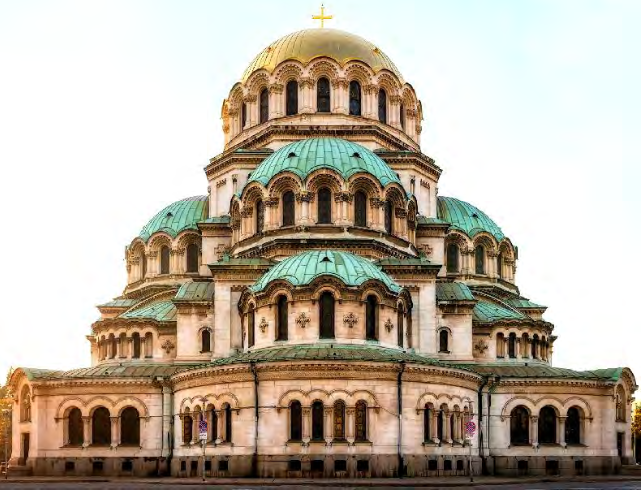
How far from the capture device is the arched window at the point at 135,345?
185ft

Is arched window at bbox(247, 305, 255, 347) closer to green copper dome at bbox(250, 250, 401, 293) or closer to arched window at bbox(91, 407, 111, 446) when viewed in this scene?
green copper dome at bbox(250, 250, 401, 293)

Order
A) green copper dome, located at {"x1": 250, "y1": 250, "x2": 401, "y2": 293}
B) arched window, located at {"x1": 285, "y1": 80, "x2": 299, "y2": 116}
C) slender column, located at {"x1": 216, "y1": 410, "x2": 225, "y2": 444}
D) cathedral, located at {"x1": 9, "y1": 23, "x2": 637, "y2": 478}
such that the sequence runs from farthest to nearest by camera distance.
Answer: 1. arched window, located at {"x1": 285, "y1": 80, "x2": 299, "y2": 116}
2. green copper dome, located at {"x1": 250, "y1": 250, "x2": 401, "y2": 293}
3. slender column, located at {"x1": 216, "y1": 410, "x2": 225, "y2": 444}
4. cathedral, located at {"x1": 9, "y1": 23, "x2": 637, "y2": 478}

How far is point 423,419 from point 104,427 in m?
15.8

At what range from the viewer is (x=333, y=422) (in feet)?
150

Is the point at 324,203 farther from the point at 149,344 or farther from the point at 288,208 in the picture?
the point at 149,344

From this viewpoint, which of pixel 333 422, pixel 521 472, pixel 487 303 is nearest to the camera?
pixel 333 422

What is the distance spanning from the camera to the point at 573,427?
5334 centimetres

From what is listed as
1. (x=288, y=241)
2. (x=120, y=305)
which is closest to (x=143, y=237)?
(x=120, y=305)

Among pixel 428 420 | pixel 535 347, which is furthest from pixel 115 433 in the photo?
pixel 535 347

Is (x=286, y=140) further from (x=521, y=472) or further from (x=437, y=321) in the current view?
(x=521, y=472)

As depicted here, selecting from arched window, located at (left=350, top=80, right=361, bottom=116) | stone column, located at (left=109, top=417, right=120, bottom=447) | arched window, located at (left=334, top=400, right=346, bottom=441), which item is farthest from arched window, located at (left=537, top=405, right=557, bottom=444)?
stone column, located at (left=109, top=417, right=120, bottom=447)

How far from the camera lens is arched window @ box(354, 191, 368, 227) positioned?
54.6 m

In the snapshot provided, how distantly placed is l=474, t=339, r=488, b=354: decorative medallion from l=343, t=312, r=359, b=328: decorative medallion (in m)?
10.7

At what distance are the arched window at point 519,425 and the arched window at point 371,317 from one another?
29.0 ft
